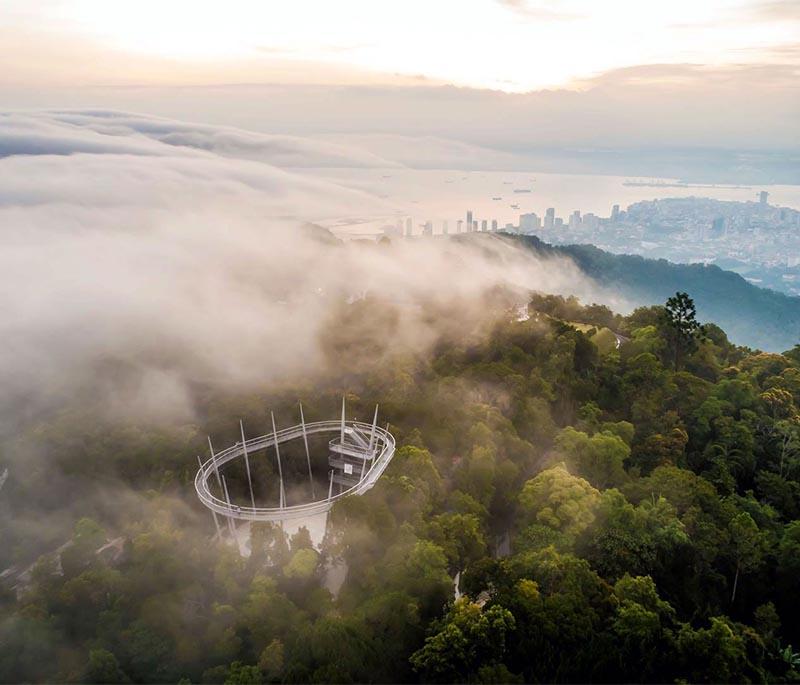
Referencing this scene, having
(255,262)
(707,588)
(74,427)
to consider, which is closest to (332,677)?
(707,588)

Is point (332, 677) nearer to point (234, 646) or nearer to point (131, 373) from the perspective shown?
point (234, 646)

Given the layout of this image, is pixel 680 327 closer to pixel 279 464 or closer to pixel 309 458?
pixel 309 458

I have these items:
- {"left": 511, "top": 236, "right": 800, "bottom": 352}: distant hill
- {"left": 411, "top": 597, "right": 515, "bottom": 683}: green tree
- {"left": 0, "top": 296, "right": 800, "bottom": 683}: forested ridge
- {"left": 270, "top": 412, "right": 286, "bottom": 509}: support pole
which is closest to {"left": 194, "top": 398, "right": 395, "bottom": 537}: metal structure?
{"left": 270, "top": 412, "right": 286, "bottom": 509}: support pole

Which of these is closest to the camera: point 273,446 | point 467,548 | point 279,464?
point 467,548

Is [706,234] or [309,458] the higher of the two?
[309,458]

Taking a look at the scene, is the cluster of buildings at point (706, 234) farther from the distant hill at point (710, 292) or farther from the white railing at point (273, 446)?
the white railing at point (273, 446)

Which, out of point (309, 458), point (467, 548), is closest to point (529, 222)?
point (309, 458)

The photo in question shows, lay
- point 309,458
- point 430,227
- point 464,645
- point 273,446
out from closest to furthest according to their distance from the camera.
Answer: point 464,645 → point 273,446 → point 309,458 → point 430,227

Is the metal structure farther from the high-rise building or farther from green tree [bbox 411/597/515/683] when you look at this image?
the high-rise building
